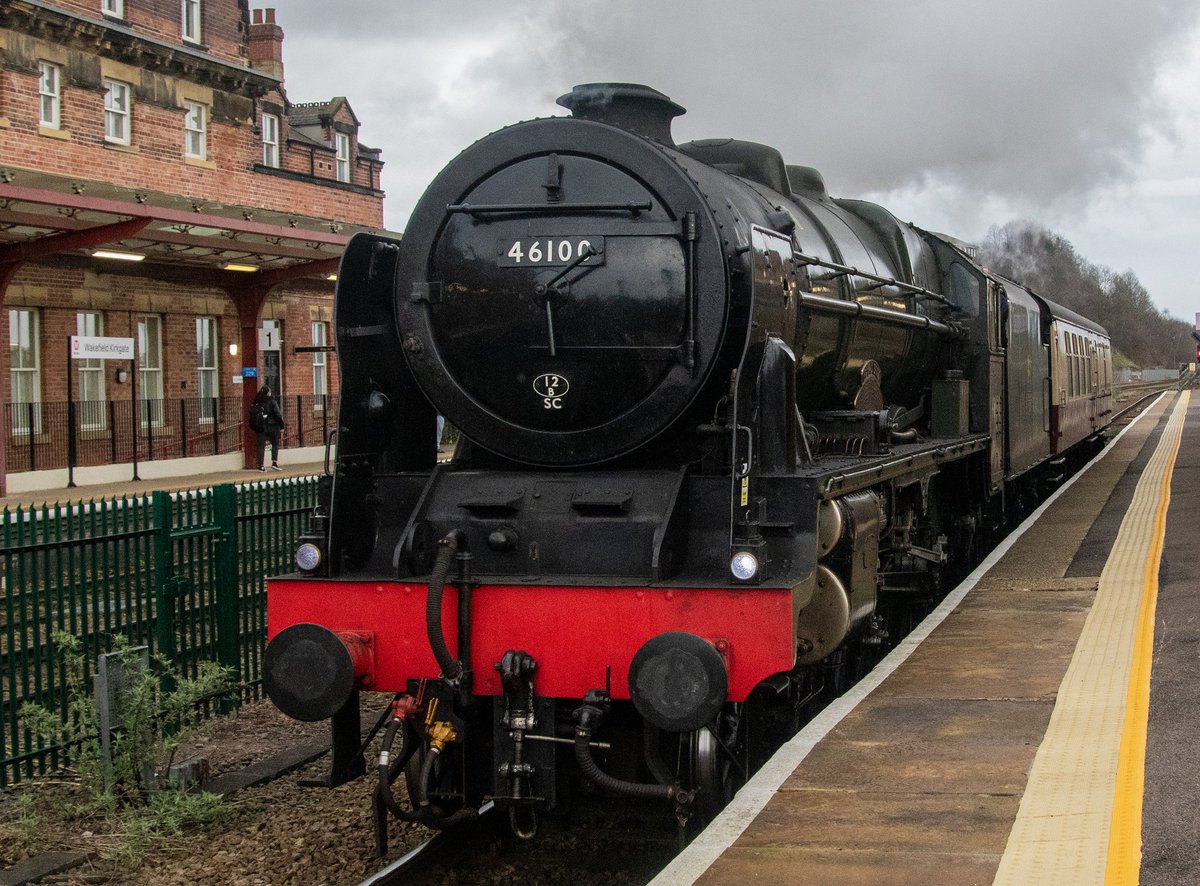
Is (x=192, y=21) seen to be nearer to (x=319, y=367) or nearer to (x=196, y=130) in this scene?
(x=196, y=130)

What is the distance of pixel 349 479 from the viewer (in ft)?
18.7

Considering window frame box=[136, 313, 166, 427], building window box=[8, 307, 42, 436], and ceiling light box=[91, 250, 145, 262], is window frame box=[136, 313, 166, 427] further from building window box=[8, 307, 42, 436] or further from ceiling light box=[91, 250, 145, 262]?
ceiling light box=[91, 250, 145, 262]

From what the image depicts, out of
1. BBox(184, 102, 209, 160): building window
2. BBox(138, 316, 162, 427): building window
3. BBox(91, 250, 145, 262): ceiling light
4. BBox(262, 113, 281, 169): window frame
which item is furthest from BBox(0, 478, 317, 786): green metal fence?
BBox(262, 113, 281, 169): window frame

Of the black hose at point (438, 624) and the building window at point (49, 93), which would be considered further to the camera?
the building window at point (49, 93)

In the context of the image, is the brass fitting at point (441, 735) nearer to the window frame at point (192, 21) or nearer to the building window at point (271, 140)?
the window frame at point (192, 21)

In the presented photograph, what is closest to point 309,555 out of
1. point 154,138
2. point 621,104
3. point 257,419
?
point 621,104

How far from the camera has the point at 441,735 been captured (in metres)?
5.05

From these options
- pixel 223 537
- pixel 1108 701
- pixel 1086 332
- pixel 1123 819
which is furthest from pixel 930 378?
pixel 1086 332

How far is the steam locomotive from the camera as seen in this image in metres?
4.95

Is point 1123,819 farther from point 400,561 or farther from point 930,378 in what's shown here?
point 930,378

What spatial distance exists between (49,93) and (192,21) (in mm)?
4180

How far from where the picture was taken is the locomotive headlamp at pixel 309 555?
17.7 ft

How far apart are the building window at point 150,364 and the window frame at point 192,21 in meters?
6.00

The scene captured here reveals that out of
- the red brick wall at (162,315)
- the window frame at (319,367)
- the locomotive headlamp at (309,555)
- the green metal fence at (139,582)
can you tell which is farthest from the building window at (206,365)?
the locomotive headlamp at (309,555)
